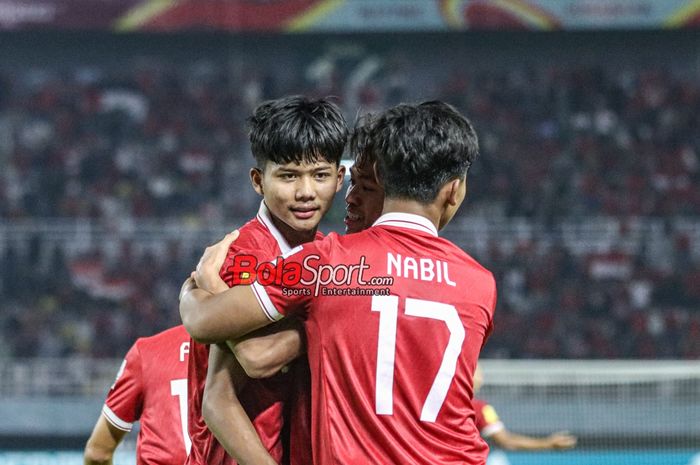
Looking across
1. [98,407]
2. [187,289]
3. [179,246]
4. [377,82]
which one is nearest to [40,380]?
[98,407]

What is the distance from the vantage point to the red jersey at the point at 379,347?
2566mm

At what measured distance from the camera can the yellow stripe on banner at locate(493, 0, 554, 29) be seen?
17938mm

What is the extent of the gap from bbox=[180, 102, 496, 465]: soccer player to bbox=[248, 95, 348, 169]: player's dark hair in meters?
0.27

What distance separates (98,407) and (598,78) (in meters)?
10.5

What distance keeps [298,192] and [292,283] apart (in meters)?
0.36

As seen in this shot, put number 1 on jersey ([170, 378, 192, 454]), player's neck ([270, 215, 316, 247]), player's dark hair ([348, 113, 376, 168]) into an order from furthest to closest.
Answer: number 1 on jersey ([170, 378, 192, 454])
player's neck ([270, 215, 316, 247])
player's dark hair ([348, 113, 376, 168])

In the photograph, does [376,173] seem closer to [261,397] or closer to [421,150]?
[421,150]

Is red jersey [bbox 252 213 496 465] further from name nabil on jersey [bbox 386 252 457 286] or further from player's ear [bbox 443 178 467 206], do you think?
player's ear [bbox 443 178 467 206]

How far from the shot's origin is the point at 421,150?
264 centimetres

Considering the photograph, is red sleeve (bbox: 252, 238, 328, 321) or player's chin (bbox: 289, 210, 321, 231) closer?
red sleeve (bbox: 252, 238, 328, 321)

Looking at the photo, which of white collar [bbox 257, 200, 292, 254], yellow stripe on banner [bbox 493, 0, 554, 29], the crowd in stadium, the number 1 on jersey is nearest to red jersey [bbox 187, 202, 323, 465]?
white collar [bbox 257, 200, 292, 254]

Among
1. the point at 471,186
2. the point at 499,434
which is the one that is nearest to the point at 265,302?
the point at 499,434

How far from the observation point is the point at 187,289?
2773 mm

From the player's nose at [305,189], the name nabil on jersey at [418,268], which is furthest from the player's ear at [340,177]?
the name nabil on jersey at [418,268]
